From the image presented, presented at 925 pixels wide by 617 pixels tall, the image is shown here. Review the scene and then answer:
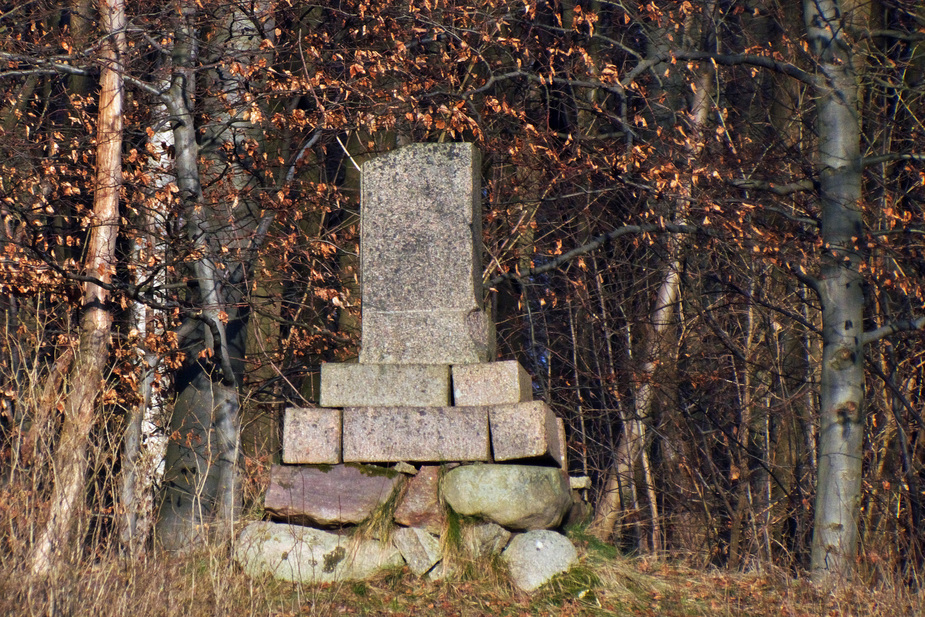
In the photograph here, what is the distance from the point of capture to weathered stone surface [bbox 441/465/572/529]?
5363 mm

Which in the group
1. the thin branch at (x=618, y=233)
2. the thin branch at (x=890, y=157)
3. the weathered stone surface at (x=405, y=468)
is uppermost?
the thin branch at (x=890, y=157)

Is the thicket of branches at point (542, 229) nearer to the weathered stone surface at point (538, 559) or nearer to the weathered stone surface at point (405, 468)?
the weathered stone surface at point (405, 468)

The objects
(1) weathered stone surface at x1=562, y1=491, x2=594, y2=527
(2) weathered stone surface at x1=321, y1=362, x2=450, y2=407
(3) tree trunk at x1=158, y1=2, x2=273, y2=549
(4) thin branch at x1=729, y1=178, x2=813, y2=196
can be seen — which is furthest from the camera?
(3) tree trunk at x1=158, y1=2, x2=273, y2=549

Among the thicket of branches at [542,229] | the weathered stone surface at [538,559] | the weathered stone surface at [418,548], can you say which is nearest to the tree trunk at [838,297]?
the thicket of branches at [542,229]

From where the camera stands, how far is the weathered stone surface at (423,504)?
5.45 meters

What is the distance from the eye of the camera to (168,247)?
917cm

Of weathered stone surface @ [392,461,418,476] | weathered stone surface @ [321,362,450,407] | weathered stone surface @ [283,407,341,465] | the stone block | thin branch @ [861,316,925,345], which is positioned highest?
thin branch @ [861,316,925,345]

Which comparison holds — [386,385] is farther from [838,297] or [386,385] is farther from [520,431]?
[838,297]

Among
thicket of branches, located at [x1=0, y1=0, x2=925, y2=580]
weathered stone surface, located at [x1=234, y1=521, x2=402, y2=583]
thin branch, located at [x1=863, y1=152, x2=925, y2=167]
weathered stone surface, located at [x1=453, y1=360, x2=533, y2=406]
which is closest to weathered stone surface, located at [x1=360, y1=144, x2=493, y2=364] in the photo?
weathered stone surface, located at [x1=453, y1=360, x2=533, y2=406]

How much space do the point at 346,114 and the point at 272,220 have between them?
49.5 inches

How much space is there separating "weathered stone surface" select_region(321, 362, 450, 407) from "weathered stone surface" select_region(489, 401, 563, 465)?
1.05 ft

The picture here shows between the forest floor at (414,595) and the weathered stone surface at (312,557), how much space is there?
0.07 m

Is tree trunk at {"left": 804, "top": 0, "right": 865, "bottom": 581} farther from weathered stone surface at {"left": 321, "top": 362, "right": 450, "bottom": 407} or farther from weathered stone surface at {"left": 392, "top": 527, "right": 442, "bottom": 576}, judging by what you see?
weathered stone surface at {"left": 321, "top": 362, "right": 450, "bottom": 407}

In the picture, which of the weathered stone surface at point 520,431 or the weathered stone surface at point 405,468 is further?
the weathered stone surface at point 405,468
